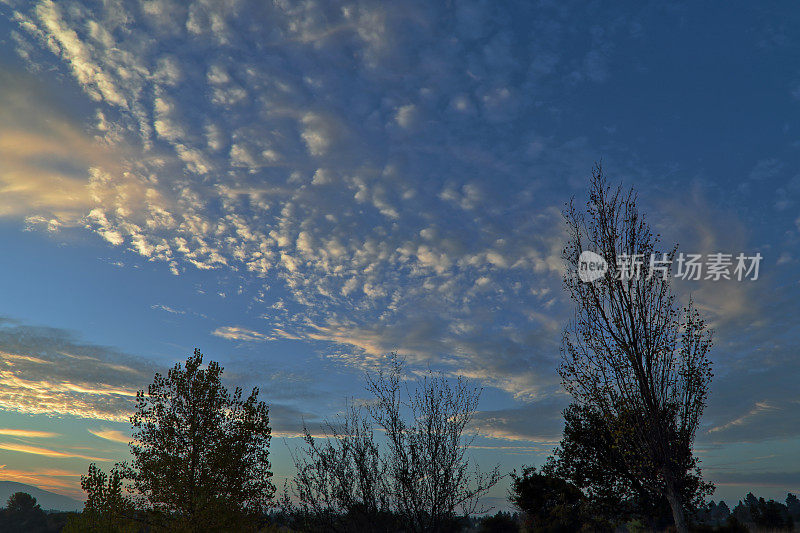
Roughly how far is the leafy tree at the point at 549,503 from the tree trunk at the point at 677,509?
17.3 metres

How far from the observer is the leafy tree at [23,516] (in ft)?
176

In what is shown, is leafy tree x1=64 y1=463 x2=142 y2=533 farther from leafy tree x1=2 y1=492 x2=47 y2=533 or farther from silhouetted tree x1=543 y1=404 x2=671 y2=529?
leafy tree x1=2 y1=492 x2=47 y2=533

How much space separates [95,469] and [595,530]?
27.7m

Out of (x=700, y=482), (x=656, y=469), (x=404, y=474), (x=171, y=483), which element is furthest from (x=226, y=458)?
(x=700, y=482)

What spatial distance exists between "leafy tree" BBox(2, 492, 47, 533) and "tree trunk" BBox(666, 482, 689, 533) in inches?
2586

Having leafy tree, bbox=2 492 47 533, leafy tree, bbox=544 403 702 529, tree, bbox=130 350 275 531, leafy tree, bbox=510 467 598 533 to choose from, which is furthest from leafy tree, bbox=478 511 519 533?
leafy tree, bbox=2 492 47 533

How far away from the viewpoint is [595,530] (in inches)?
1133

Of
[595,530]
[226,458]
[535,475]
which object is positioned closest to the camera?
[226,458]

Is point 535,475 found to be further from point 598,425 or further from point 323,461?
point 323,461
